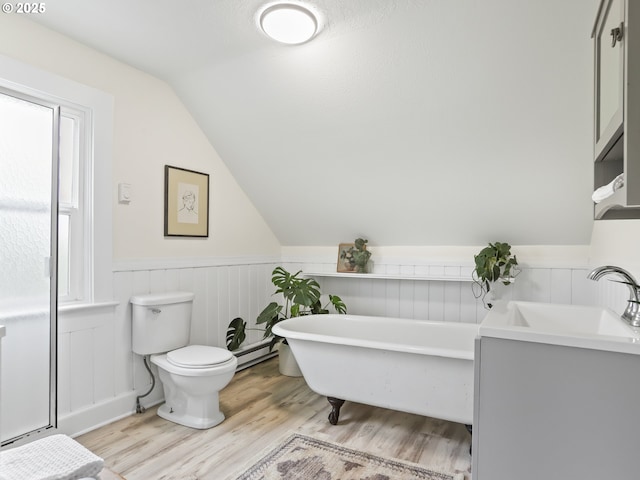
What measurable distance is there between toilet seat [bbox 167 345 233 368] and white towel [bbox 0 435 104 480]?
1289 millimetres

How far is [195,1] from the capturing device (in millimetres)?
1936

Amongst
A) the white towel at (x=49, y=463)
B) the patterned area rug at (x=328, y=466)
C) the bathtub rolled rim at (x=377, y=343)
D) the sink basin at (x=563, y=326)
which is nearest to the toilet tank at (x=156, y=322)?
the bathtub rolled rim at (x=377, y=343)

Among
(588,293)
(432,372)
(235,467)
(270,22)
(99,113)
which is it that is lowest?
(235,467)

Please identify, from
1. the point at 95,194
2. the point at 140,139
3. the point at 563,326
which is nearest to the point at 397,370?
the point at 563,326

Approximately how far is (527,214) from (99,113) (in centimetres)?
297

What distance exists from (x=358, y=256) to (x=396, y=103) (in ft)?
4.83

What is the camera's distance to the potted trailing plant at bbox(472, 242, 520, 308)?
9.75 feet

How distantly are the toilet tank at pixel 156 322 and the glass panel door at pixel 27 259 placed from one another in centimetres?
57

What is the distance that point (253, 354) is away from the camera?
3686 millimetres

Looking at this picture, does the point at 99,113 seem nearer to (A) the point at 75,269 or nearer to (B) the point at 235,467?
(A) the point at 75,269

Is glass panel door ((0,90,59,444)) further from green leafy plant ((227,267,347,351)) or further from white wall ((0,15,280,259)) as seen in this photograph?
green leafy plant ((227,267,347,351))

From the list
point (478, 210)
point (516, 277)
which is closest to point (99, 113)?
point (478, 210)

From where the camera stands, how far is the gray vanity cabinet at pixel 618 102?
1.01 m

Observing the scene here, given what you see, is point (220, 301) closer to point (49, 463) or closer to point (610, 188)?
point (49, 463)
